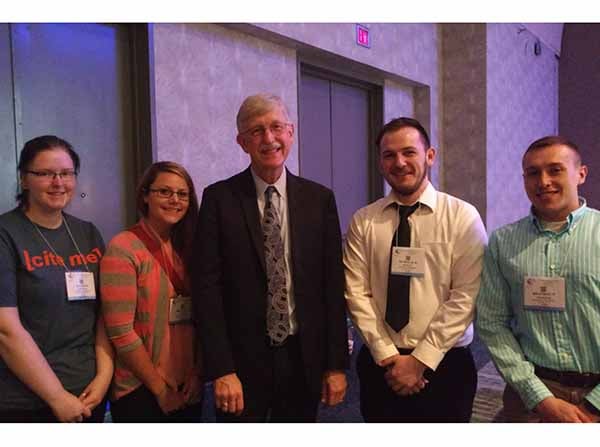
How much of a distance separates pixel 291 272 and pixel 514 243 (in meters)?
0.72

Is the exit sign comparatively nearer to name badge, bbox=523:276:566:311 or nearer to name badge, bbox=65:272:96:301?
name badge, bbox=523:276:566:311

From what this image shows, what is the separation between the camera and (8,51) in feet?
8.00

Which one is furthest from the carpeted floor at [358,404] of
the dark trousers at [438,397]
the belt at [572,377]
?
the belt at [572,377]

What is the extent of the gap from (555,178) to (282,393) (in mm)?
1103

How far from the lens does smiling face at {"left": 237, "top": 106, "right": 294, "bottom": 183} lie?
156cm

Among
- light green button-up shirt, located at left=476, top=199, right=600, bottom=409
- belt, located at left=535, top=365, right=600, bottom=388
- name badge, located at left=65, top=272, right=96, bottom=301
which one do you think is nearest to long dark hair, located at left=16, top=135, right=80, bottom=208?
name badge, located at left=65, top=272, right=96, bottom=301

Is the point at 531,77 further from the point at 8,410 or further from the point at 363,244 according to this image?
A: the point at 8,410

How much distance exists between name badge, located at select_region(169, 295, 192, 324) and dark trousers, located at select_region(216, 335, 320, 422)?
0.29 metres

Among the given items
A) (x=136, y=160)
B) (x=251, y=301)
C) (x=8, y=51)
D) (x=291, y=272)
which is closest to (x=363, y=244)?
(x=291, y=272)

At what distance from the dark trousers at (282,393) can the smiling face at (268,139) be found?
579mm

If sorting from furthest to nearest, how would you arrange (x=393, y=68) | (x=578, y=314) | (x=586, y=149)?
1. (x=586, y=149)
2. (x=393, y=68)
3. (x=578, y=314)

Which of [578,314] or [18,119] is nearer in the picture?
[578,314]

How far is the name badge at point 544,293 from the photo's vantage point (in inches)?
57.4

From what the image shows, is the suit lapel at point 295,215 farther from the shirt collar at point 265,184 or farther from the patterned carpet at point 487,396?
the patterned carpet at point 487,396
